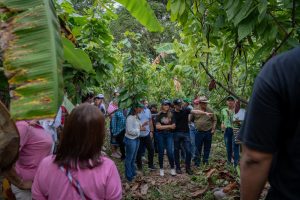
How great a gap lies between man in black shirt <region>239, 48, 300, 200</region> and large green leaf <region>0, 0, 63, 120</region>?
79 centimetres

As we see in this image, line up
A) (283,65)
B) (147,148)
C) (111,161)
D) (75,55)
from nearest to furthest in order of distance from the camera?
(283,65), (111,161), (75,55), (147,148)

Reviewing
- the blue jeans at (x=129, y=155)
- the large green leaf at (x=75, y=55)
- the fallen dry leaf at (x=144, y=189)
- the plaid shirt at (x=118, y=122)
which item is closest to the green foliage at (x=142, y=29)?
the plaid shirt at (x=118, y=122)

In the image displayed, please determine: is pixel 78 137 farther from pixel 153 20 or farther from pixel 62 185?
pixel 153 20

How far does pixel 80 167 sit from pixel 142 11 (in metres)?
1.23

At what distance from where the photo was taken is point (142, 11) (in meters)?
2.58

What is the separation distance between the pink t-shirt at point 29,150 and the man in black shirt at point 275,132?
201cm

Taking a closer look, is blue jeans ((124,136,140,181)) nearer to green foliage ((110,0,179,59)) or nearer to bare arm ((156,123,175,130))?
bare arm ((156,123,175,130))

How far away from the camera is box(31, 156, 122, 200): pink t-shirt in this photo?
1.94 meters

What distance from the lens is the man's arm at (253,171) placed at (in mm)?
1280

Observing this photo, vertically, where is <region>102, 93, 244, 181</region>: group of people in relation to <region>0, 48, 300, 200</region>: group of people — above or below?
below

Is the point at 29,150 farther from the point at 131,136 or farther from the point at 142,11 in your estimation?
the point at 131,136

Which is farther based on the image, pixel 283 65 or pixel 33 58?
pixel 33 58

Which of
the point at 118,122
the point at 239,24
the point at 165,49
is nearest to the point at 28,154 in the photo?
the point at 239,24

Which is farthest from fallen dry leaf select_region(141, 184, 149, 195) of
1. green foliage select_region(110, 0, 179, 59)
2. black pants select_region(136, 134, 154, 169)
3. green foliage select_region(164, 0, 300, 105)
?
green foliage select_region(110, 0, 179, 59)
